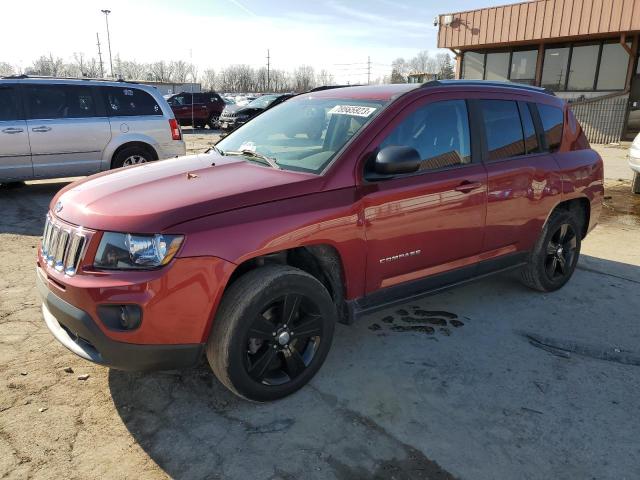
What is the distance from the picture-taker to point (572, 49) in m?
19.5

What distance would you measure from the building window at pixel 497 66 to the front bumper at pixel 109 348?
22249 mm

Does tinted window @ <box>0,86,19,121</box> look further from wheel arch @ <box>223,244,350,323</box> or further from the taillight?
wheel arch @ <box>223,244,350,323</box>

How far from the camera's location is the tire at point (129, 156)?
838 centimetres

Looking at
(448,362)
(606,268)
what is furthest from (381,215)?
(606,268)

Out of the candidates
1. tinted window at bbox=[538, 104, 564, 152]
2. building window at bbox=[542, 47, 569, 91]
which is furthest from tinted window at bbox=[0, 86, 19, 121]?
building window at bbox=[542, 47, 569, 91]

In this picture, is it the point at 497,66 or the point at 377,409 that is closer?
the point at 377,409

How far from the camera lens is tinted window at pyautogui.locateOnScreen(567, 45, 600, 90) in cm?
1898

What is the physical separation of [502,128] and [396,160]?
1.48m

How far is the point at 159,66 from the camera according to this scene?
99.1 meters

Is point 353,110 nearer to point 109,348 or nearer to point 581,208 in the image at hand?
point 109,348

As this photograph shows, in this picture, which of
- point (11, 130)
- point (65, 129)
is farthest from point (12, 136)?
point (65, 129)

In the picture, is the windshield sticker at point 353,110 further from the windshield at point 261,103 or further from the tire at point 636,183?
the windshield at point 261,103

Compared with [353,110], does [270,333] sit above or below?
below

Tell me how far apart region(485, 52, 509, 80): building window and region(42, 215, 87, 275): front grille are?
2211 cm
